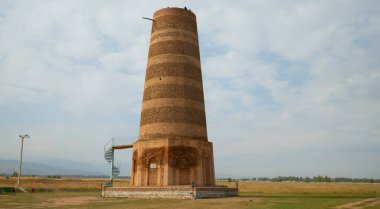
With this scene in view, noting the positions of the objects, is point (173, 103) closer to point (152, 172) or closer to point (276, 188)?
point (152, 172)

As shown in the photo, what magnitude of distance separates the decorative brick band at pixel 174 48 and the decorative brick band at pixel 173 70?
102 centimetres

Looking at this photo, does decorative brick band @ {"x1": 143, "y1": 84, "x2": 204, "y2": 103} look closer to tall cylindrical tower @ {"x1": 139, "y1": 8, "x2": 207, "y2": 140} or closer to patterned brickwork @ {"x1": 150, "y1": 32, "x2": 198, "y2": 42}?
tall cylindrical tower @ {"x1": 139, "y1": 8, "x2": 207, "y2": 140}

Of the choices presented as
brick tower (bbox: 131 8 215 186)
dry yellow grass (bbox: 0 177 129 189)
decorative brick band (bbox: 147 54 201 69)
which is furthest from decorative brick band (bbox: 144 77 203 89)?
dry yellow grass (bbox: 0 177 129 189)

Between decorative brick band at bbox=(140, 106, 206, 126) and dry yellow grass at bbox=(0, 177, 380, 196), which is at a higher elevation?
decorative brick band at bbox=(140, 106, 206, 126)

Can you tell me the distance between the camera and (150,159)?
27.0m

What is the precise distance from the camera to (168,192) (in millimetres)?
23812

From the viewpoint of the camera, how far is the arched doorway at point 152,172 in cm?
2635

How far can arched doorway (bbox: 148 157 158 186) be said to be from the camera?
86.5ft

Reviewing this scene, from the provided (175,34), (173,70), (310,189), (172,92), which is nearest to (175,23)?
(175,34)

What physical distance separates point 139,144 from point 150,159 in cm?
164

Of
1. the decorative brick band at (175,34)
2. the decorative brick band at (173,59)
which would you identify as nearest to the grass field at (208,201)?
the decorative brick band at (173,59)

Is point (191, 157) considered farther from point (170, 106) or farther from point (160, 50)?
point (160, 50)

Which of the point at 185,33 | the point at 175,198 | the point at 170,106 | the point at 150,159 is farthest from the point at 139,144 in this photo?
the point at 185,33

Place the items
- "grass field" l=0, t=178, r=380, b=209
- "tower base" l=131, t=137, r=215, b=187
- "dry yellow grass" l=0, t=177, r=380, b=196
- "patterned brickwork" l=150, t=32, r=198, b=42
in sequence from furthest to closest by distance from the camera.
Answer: "dry yellow grass" l=0, t=177, r=380, b=196, "patterned brickwork" l=150, t=32, r=198, b=42, "tower base" l=131, t=137, r=215, b=187, "grass field" l=0, t=178, r=380, b=209
